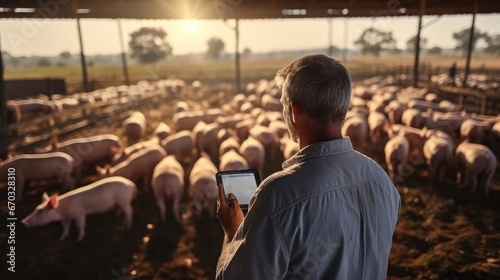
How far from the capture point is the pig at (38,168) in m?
6.27

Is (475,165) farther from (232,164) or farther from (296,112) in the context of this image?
(296,112)

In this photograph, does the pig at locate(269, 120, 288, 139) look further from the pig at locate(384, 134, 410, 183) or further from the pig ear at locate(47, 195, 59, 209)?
the pig ear at locate(47, 195, 59, 209)

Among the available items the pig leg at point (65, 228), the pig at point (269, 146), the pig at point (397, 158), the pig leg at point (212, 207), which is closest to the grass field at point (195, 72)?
the pig at point (269, 146)

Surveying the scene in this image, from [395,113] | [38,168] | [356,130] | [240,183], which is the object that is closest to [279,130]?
[356,130]

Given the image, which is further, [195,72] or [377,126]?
[195,72]

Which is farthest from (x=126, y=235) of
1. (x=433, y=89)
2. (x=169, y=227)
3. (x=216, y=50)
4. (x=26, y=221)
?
(x=216, y=50)

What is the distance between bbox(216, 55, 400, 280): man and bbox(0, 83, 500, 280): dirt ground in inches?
125

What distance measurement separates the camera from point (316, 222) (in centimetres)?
127

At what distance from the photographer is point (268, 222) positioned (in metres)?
1.22

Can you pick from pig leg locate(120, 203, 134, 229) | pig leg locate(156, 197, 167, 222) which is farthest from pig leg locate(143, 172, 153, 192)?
pig leg locate(120, 203, 134, 229)

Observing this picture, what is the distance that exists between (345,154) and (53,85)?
21976mm

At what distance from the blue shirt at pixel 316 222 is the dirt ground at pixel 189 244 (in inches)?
124

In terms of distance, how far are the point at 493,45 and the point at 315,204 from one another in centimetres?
10936

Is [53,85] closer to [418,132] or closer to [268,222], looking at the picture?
[418,132]
